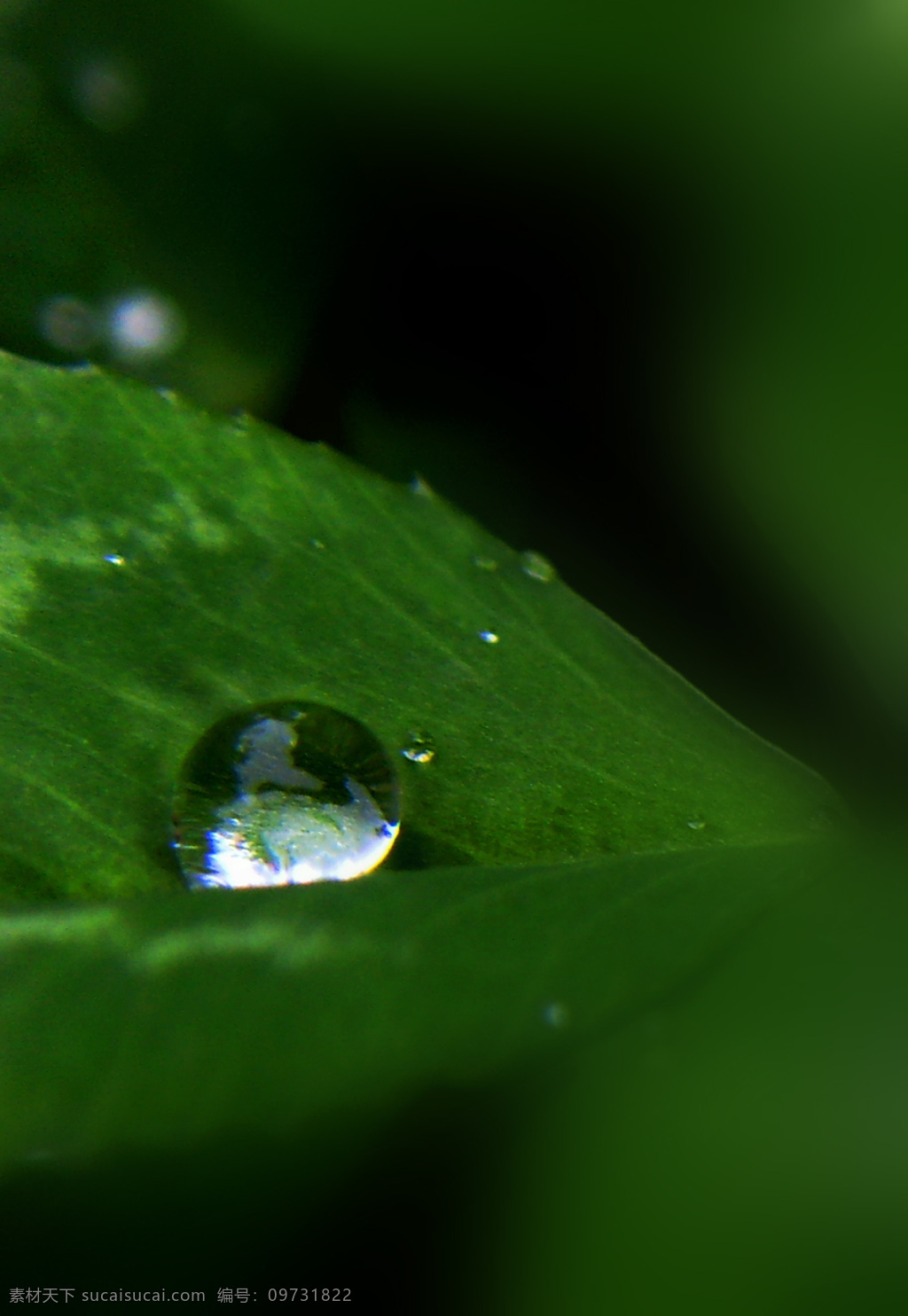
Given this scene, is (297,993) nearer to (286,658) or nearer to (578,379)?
(286,658)

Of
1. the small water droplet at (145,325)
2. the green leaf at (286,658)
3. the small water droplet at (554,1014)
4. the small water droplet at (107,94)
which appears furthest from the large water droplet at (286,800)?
the small water droplet at (107,94)

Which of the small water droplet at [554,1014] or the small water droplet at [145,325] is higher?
the small water droplet at [145,325]

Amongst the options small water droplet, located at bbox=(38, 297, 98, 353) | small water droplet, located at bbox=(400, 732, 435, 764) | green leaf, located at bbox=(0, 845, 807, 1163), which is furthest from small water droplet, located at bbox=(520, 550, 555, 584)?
small water droplet, located at bbox=(38, 297, 98, 353)

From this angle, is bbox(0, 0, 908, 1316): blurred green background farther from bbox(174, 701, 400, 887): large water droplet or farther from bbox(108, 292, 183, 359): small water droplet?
bbox(174, 701, 400, 887): large water droplet

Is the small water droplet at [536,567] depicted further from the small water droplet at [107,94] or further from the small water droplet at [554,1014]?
the small water droplet at [107,94]

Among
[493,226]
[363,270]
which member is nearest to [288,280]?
[363,270]

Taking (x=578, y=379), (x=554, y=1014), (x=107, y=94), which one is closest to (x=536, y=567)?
(x=578, y=379)
